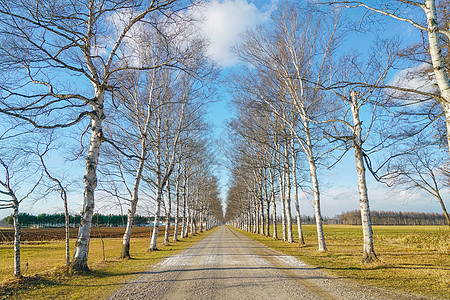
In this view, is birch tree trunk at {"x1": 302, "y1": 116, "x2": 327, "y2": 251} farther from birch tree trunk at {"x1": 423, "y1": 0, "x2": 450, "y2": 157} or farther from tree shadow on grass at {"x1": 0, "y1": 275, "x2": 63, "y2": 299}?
tree shadow on grass at {"x1": 0, "y1": 275, "x2": 63, "y2": 299}

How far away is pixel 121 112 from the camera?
14.1m

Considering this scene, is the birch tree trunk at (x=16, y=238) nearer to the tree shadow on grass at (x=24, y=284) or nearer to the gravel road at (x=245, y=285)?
the tree shadow on grass at (x=24, y=284)

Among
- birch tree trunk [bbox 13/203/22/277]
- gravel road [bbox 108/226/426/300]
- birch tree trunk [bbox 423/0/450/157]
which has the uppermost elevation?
birch tree trunk [bbox 423/0/450/157]

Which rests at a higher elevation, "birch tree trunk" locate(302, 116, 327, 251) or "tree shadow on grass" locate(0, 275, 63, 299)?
"birch tree trunk" locate(302, 116, 327, 251)

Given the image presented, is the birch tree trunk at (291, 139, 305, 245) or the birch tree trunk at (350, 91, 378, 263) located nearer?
the birch tree trunk at (350, 91, 378, 263)

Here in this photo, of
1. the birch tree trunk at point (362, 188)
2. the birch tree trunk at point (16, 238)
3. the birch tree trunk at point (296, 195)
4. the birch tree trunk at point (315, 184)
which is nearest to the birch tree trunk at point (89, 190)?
the birch tree trunk at point (16, 238)

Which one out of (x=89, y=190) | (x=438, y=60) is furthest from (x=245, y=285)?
(x=438, y=60)

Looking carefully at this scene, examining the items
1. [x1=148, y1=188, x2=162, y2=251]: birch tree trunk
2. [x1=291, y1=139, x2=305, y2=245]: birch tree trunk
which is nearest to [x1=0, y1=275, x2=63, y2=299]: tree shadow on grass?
[x1=148, y1=188, x2=162, y2=251]: birch tree trunk

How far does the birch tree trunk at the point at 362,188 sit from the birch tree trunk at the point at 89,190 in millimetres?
8770

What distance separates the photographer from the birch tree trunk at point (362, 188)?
339 inches

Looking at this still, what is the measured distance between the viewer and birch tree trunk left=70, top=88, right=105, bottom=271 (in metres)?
7.58

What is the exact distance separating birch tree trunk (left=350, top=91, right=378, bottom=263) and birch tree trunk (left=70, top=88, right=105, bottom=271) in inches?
345

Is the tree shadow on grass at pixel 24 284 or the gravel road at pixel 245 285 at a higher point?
the tree shadow on grass at pixel 24 284

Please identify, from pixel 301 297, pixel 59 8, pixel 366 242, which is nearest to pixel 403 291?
pixel 301 297
